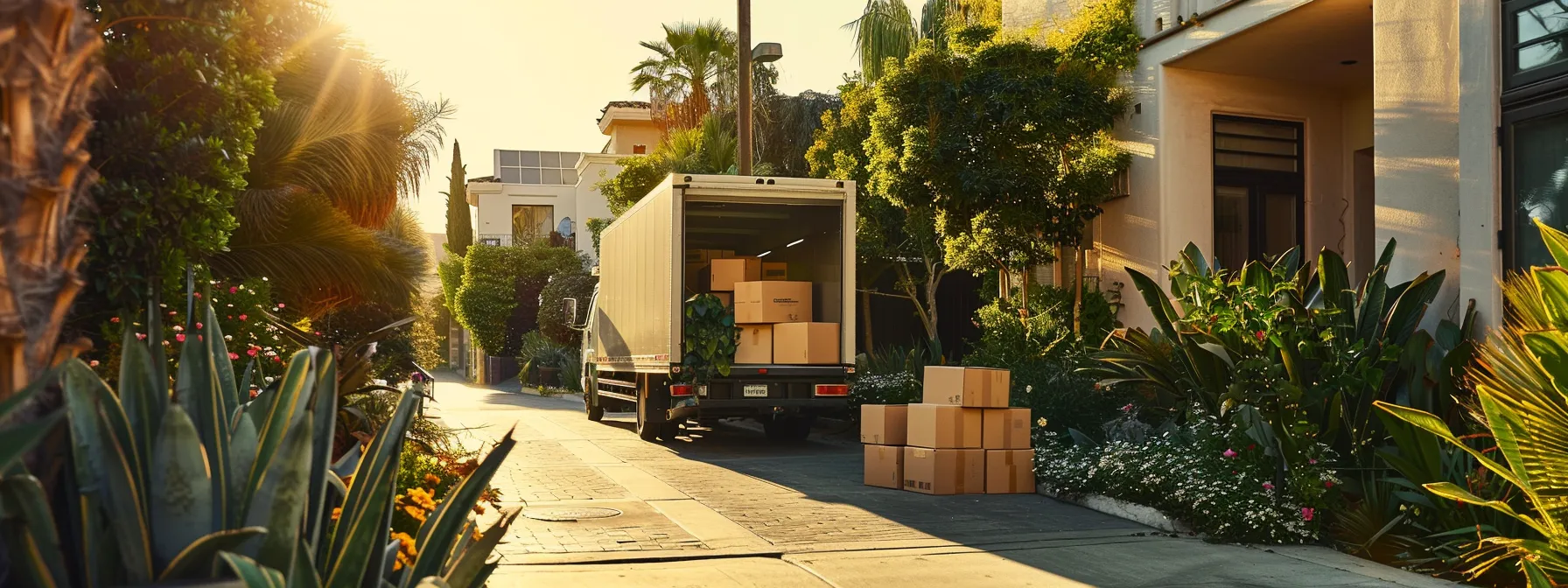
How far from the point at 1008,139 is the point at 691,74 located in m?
20.0

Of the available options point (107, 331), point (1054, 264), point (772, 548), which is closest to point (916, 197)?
point (1054, 264)

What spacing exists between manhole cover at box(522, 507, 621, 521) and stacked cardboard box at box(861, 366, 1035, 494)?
280 centimetres

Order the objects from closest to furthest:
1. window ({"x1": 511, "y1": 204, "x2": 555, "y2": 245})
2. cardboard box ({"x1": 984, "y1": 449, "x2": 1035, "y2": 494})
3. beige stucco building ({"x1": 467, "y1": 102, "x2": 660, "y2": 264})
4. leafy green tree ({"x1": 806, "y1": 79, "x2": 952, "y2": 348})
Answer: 1. cardboard box ({"x1": 984, "y1": 449, "x2": 1035, "y2": 494})
2. leafy green tree ({"x1": 806, "y1": 79, "x2": 952, "y2": 348})
3. beige stucco building ({"x1": 467, "y1": 102, "x2": 660, "y2": 264})
4. window ({"x1": 511, "y1": 204, "x2": 555, "y2": 245})

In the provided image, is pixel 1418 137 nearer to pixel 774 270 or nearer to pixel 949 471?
pixel 949 471

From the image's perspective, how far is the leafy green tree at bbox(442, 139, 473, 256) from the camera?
5425cm

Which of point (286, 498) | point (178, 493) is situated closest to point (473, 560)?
point (286, 498)

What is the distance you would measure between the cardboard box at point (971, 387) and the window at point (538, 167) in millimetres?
47896

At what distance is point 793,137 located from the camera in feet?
108

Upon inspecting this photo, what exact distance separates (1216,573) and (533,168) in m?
54.3

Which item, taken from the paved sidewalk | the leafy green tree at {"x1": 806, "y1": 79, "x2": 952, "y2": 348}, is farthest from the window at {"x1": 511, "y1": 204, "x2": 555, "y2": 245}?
the paved sidewalk

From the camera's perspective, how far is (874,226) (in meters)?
21.2

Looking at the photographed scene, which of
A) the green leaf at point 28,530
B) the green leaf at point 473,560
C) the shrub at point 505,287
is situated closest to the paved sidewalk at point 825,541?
the green leaf at point 473,560

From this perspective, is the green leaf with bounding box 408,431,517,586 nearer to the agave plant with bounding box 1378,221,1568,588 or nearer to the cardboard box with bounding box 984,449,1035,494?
the agave plant with bounding box 1378,221,1568,588

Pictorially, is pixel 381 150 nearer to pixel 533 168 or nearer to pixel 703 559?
pixel 703 559
